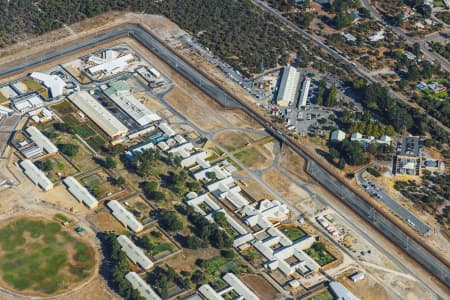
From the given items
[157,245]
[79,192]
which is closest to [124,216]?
[157,245]

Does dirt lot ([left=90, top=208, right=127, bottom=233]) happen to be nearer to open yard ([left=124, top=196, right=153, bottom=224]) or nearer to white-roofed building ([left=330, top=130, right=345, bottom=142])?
open yard ([left=124, top=196, right=153, bottom=224])

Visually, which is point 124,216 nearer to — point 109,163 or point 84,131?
point 109,163

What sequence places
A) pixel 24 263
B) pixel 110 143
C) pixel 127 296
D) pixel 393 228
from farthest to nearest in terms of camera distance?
pixel 110 143
pixel 393 228
pixel 24 263
pixel 127 296

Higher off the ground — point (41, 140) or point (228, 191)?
point (228, 191)

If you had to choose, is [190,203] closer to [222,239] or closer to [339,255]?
[222,239]

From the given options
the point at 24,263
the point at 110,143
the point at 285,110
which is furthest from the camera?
Answer: the point at 285,110

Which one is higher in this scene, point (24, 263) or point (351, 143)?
point (351, 143)

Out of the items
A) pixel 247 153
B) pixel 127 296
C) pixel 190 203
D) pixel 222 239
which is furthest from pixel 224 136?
pixel 127 296

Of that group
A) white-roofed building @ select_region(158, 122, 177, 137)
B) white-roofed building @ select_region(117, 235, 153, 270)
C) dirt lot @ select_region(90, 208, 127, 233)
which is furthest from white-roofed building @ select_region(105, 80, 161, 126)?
white-roofed building @ select_region(117, 235, 153, 270)
